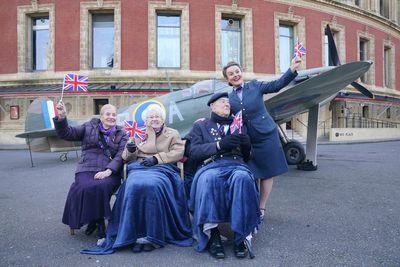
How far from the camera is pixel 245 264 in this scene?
2.64m

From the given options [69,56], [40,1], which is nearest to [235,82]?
[69,56]

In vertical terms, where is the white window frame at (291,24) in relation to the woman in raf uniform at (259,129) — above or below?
above

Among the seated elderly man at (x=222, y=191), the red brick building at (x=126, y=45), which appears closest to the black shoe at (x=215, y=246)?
the seated elderly man at (x=222, y=191)

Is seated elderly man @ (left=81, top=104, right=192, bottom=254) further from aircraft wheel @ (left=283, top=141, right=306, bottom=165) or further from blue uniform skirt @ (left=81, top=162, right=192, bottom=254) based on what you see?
aircraft wheel @ (left=283, top=141, right=306, bottom=165)

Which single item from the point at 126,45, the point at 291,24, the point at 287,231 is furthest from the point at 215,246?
the point at 291,24

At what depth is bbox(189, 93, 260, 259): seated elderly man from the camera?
9.33 ft

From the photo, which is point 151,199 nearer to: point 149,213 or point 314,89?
point 149,213

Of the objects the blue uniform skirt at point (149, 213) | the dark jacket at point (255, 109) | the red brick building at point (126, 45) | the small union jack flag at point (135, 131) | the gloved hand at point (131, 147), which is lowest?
the blue uniform skirt at point (149, 213)

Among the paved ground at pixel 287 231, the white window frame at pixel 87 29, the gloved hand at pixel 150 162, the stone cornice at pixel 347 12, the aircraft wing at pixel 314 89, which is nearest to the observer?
the paved ground at pixel 287 231

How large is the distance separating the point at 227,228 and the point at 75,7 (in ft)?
71.4

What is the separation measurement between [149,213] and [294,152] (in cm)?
607

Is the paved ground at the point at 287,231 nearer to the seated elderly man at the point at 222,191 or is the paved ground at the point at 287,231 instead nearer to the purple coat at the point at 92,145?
the seated elderly man at the point at 222,191

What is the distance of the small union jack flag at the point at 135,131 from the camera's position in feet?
12.1

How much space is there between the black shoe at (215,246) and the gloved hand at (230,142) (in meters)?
0.89
